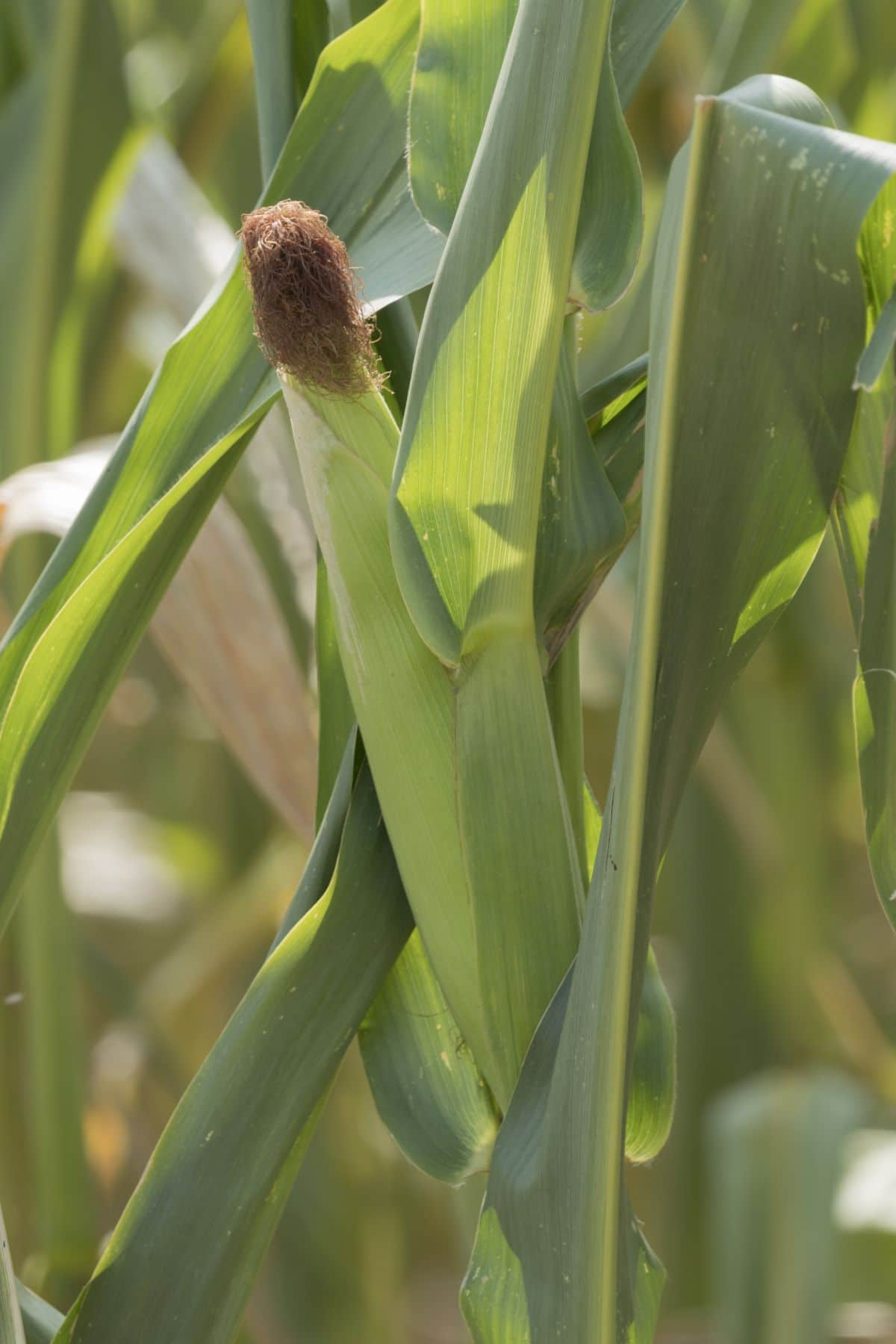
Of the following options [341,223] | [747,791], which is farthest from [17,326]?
[747,791]

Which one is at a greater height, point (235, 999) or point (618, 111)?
point (618, 111)

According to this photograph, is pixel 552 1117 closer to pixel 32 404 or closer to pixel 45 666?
pixel 45 666

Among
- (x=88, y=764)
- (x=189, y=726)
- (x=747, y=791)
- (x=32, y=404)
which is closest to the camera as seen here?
(x=32, y=404)

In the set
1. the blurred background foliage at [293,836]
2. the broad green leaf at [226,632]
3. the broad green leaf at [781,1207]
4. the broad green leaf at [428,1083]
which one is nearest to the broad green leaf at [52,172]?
the blurred background foliage at [293,836]

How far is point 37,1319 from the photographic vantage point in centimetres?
33

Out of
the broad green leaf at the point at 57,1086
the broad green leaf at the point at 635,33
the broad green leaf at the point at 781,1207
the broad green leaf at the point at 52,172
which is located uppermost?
the broad green leaf at the point at 52,172

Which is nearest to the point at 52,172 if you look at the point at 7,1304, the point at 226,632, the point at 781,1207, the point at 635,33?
the point at 226,632

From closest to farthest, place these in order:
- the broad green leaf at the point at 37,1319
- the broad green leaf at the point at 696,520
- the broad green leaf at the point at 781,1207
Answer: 1. the broad green leaf at the point at 696,520
2. the broad green leaf at the point at 37,1319
3. the broad green leaf at the point at 781,1207

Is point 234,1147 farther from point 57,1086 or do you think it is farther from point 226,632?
point 57,1086

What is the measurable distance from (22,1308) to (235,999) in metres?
0.87

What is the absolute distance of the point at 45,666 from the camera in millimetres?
295

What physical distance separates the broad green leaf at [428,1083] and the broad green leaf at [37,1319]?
0.10m

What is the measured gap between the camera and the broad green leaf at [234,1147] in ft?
0.92

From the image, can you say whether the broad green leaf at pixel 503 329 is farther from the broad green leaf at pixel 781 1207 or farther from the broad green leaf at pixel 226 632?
the broad green leaf at pixel 781 1207
